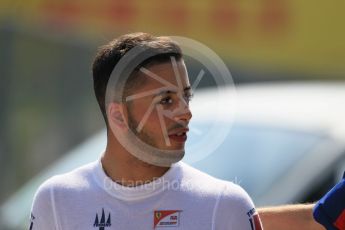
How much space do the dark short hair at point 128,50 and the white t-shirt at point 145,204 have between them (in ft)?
1.17

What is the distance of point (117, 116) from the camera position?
4.43 m

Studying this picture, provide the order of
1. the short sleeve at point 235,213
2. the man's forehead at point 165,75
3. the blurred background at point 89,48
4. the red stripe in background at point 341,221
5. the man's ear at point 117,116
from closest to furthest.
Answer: the red stripe in background at point 341,221, the short sleeve at point 235,213, the man's forehead at point 165,75, the man's ear at point 117,116, the blurred background at point 89,48

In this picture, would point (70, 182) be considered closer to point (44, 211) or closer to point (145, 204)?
point (44, 211)

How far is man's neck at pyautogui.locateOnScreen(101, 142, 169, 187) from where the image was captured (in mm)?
4352

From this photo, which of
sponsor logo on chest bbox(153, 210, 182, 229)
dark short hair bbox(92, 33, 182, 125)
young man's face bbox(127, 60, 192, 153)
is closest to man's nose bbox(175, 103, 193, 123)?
young man's face bbox(127, 60, 192, 153)

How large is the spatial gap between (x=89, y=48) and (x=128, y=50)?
6092 millimetres

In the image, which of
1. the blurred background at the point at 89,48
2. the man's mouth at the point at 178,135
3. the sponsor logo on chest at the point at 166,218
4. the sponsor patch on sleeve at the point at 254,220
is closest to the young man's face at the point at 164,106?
the man's mouth at the point at 178,135

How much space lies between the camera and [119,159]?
4406mm

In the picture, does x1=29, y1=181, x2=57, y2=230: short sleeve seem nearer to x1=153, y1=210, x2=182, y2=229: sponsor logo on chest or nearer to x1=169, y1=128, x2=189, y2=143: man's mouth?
x1=153, y1=210, x2=182, y2=229: sponsor logo on chest

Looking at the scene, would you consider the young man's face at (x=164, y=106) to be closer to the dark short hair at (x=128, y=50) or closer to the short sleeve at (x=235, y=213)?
the dark short hair at (x=128, y=50)

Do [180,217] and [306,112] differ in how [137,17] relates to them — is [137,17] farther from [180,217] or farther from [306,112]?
[180,217]

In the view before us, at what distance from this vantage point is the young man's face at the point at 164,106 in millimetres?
4258

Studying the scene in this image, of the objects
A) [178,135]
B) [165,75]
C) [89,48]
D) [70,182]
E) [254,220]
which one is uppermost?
[165,75]

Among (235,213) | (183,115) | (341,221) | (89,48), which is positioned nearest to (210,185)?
(235,213)
